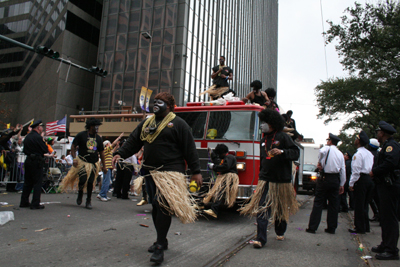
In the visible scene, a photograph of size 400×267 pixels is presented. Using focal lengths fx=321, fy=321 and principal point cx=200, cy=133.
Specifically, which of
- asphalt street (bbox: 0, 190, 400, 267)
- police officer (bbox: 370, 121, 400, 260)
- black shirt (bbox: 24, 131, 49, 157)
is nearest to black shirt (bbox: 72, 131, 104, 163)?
black shirt (bbox: 24, 131, 49, 157)

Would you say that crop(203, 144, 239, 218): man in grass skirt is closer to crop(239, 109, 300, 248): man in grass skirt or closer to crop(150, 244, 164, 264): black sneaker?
crop(239, 109, 300, 248): man in grass skirt

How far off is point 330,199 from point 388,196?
1.64 meters

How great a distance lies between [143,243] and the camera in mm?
4656

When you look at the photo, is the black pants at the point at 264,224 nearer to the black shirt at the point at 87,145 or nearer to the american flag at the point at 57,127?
the black shirt at the point at 87,145

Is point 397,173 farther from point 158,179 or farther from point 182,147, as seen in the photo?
point 158,179

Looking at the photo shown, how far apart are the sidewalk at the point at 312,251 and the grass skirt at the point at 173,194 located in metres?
0.80

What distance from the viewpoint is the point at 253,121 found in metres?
7.27

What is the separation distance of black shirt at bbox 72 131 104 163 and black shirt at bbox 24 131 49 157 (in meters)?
0.71

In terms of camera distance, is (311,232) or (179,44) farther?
(179,44)

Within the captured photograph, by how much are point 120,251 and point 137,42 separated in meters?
29.1

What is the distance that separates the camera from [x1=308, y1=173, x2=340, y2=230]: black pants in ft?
19.9

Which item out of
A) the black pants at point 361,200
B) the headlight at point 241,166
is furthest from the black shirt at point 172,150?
the black pants at point 361,200

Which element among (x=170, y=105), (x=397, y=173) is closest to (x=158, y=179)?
(x=170, y=105)

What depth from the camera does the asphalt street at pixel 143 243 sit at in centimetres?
386
